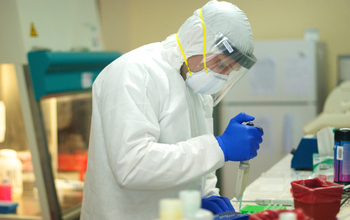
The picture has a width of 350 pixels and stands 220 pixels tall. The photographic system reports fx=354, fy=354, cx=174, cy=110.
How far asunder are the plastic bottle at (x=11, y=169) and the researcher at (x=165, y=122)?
4.87 feet

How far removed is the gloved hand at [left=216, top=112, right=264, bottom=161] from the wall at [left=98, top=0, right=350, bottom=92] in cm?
272

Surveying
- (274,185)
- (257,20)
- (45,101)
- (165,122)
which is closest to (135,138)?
(165,122)

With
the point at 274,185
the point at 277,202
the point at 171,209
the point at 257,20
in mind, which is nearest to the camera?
the point at 171,209

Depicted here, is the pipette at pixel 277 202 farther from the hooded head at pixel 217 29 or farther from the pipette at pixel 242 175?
the hooded head at pixel 217 29

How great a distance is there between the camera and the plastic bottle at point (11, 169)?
254 cm

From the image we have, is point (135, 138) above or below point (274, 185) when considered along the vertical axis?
above

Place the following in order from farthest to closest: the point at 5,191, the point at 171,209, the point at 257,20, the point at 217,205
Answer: the point at 257,20, the point at 5,191, the point at 217,205, the point at 171,209

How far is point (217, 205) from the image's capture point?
45.4 inches

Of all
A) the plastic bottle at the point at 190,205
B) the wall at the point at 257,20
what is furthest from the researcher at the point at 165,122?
the wall at the point at 257,20

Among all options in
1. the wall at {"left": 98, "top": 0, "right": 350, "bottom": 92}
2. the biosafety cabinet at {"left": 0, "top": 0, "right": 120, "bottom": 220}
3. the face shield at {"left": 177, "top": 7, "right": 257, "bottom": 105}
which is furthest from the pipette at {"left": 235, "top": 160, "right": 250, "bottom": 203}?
the wall at {"left": 98, "top": 0, "right": 350, "bottom": 92}

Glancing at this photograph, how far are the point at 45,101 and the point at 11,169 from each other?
54 cm

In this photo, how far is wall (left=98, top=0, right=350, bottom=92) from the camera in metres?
3.48

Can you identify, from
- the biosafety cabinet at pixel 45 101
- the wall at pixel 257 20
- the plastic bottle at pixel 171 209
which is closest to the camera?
the plastic bottle at pixel 171 209

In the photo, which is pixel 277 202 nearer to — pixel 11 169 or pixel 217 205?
pixel 217 205
